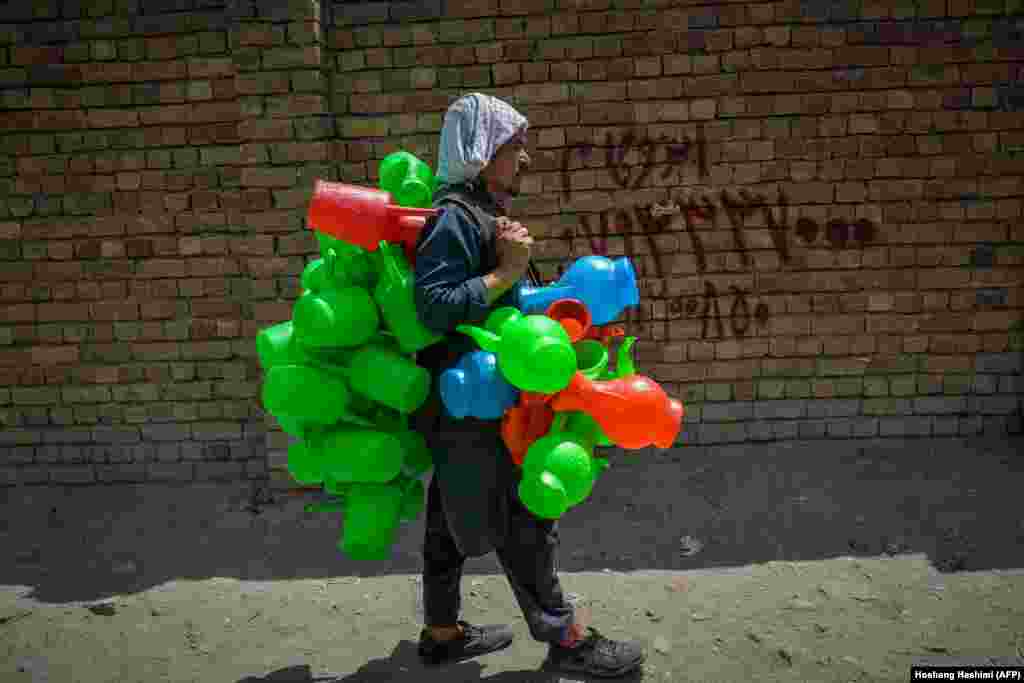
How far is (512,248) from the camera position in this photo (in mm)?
2297

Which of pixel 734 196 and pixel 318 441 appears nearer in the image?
pixel 318 441

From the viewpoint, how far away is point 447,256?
2.22 meters

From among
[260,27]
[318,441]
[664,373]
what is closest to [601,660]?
[318,441]

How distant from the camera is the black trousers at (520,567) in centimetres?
245

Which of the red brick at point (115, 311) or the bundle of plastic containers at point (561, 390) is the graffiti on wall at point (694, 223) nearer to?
the bundle of plastic containers at point (561, 390)

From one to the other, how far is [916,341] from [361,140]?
2.87 metres

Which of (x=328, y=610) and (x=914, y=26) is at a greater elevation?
(x=914, y=26)

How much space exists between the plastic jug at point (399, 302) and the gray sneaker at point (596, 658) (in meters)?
1.08

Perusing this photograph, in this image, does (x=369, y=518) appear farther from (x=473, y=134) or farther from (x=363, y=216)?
(x=473, y=134)

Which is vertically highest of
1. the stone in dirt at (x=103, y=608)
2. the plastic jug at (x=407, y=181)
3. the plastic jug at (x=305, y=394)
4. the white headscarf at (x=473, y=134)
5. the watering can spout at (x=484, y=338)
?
the white headscarf at (x=473, y=134)

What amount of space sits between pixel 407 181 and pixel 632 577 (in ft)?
6.10

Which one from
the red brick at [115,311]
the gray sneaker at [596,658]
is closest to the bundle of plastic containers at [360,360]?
the gray sneaker at [596,658]

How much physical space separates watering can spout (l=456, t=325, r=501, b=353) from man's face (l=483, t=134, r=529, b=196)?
1.54 feet

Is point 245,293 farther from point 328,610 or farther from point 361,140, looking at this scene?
point 328,610
